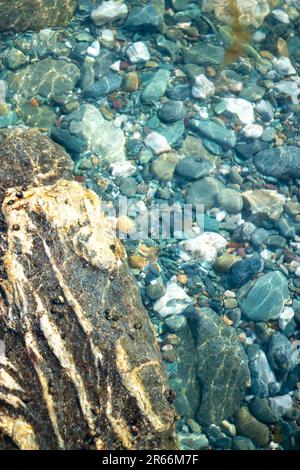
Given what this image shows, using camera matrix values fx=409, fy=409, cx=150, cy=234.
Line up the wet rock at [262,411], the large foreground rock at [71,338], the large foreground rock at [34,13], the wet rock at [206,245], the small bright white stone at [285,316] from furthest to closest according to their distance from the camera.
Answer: the large foreground rock at [34,13], the wet rock at [206,245], the small bright white stone at [285,316], the wet rock at [262,411], the large foreground rock at [71,338]

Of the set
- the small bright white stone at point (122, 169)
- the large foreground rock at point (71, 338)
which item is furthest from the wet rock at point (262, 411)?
the small bright white stone at point (122, 169)

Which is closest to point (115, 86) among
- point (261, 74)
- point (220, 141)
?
point (220, 141)

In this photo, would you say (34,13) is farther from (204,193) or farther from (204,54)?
(204,193)

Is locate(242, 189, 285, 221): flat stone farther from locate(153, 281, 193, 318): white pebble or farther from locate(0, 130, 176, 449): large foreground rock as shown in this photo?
locate(0, 130, 176, 449): large foreground rock

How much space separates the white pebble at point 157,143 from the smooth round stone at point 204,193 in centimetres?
87

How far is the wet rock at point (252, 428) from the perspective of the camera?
5867 mm

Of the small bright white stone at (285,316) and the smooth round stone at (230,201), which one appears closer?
the small bright white stone at (285,316)

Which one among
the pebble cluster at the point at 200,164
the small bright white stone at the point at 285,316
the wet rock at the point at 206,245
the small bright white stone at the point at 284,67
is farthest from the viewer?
the small bright white stone at the point at 284,67

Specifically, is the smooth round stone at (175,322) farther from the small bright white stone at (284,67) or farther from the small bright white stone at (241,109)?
the small bright white stone at (284,67)

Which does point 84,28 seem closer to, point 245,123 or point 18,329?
point 245,123

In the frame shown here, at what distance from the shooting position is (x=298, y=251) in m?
7.11

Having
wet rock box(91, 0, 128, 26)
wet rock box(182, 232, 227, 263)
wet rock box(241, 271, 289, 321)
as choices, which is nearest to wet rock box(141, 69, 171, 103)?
wet rock box(91, 0, 128, 26)

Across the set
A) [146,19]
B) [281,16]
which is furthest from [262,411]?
[281,16]
